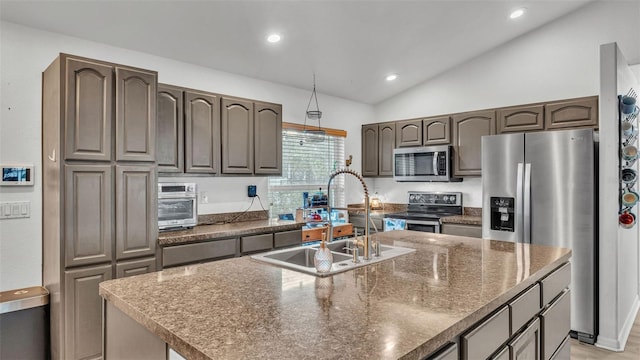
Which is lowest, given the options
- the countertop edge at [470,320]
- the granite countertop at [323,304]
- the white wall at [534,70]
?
the countertop edge at [470,320]

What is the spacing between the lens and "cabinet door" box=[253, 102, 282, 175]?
3.79 meters

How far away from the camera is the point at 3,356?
93.9 inches

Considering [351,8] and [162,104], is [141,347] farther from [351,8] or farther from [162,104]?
[351,8]

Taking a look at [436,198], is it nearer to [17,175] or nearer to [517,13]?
[517,13]

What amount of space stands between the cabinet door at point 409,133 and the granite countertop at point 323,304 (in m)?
2.90

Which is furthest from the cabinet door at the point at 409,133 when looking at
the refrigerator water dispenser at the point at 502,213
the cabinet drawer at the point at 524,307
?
the cabinet drawer at the point at 524,307

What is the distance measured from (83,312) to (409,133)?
3.95 metres

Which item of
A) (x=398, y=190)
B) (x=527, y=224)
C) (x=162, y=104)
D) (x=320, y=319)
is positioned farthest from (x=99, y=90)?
(x=398, y=190)

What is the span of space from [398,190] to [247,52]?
2955 mm

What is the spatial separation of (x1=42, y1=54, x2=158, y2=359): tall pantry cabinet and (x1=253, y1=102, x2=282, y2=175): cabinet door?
46.7 inches

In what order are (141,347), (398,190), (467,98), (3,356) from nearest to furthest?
(141,347) → (3,356) → (467,98) → (398,190)

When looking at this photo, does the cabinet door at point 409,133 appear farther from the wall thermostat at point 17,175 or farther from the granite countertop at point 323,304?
the wall thermostat at point 17,175

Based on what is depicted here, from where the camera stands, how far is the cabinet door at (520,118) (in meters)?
3.76

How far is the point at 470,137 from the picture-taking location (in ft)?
14.0
